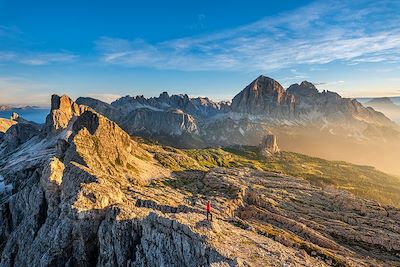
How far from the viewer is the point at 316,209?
185m

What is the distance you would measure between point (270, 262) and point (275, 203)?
137117mm

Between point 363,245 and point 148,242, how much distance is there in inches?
4099

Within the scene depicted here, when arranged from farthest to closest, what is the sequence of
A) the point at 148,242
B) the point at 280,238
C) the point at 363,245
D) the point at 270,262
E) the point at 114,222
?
the point at 363,245 < the point at 280,238 < the point at 114,222 < the point at 148,242 < the point at 270,262

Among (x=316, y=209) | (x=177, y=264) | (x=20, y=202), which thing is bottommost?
(x=316, y=209)

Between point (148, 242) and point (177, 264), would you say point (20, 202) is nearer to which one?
point (148, 242)

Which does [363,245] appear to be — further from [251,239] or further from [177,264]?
[177,264]

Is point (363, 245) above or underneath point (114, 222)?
underneath

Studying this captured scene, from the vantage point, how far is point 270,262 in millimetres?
56750

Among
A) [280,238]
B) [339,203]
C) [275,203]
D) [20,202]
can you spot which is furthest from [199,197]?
[280,238]

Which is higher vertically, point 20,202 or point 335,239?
point 20,202

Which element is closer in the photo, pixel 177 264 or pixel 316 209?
pixel 177 264

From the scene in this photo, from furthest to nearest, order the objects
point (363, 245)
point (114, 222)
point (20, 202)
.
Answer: point (363, 245), point (20, 202), point (114, 222)

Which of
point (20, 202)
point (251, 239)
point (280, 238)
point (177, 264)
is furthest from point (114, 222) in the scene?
point (20, 202)

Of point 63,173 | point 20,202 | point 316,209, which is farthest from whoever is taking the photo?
point 316,209
